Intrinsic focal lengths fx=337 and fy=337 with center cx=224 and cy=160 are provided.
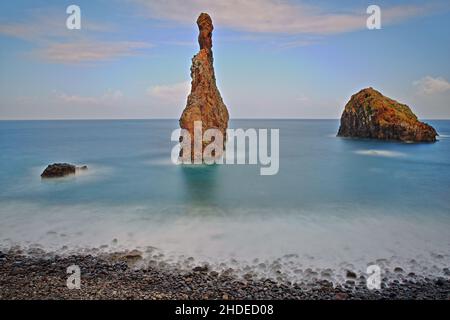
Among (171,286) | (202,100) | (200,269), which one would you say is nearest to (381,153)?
(202,100)

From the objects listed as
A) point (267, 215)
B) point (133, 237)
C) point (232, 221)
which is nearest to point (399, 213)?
point (267, 215)

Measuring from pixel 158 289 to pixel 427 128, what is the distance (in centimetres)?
5029

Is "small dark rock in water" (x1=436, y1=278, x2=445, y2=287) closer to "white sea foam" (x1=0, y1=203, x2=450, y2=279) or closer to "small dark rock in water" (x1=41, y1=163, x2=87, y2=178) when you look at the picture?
"white sea foam" (x1=0, y1=203, x2=450, y2=279)

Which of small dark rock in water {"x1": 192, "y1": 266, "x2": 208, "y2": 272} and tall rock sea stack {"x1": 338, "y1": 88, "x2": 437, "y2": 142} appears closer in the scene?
small dark rock in water {"x1": 192, "y1": 266, "x2": 208, "y2": 272}

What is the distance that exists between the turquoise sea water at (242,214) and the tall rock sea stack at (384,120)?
22.7 metres

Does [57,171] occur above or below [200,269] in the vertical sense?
above

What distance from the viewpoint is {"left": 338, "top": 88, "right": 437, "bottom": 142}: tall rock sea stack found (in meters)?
46.7

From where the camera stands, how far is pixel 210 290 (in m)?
8.27

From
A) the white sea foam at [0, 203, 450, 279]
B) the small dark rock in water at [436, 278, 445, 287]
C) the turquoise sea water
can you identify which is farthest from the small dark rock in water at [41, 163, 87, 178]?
the small dark rock in water at [436, 278, 445, 287]

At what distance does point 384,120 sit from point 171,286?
48.1 meters

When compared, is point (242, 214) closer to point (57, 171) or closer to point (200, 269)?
point (200, 269)

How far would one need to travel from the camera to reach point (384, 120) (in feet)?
160

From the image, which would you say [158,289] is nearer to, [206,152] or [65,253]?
[65,253]

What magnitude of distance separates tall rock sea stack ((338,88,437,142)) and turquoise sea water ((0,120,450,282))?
895 inches
